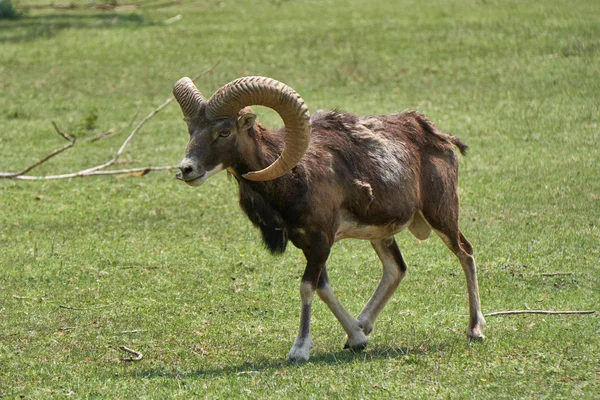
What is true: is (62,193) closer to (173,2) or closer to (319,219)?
(319,219)

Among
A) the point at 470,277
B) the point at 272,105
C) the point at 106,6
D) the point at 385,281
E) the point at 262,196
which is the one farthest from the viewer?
the point at 106,6

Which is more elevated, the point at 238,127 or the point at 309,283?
the point at 238,127

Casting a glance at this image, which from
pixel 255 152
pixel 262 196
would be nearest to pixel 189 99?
pixel 255 152

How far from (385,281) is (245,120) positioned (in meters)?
2.47

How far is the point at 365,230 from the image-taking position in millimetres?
10344

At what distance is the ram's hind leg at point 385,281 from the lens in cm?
1052

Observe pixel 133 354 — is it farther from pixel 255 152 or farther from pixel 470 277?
pixel 470 277

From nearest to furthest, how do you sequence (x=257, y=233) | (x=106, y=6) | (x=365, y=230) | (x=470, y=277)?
(x=365, y=230) < (x=470, y=277) < (x=257, y=233) < (x=106, y=6)

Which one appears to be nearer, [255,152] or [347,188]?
[255,152]

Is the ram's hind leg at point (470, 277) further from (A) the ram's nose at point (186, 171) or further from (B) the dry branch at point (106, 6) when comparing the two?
(B) the dry branch at point (106, 6)

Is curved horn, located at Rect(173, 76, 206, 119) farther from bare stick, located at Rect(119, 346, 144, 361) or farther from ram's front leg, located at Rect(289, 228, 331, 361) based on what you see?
bare stick, located at Rect(119, 346, 144, 361)

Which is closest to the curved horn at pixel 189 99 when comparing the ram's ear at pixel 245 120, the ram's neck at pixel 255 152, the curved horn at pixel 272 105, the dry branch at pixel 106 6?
the curved horn at pixel 272 105

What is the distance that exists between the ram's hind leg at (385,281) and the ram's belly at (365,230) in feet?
1.45

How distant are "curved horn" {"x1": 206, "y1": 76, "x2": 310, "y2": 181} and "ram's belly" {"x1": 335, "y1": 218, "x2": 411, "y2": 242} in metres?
1.01
